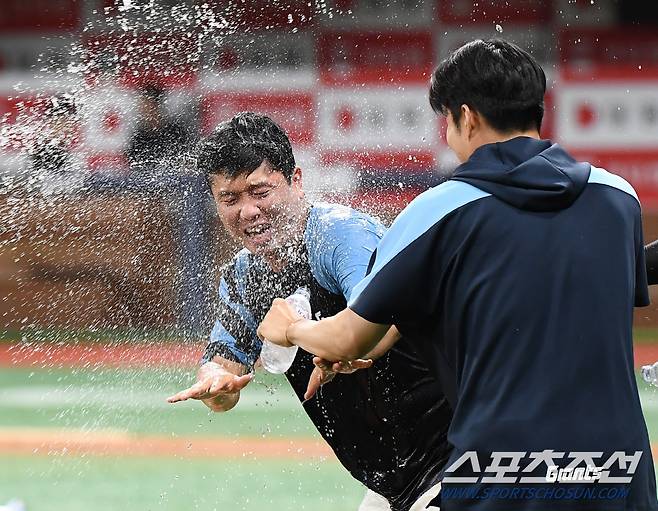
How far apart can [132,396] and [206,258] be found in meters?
1.42

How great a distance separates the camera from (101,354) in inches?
428

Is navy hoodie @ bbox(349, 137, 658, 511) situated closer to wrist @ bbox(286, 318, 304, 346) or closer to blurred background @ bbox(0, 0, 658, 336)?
wrist @ bbox(286, 318, 304, 346)

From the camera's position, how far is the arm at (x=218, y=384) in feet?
10.9

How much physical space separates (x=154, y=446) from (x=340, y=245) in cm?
451

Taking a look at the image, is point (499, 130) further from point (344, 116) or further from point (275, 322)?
point (344, 116)

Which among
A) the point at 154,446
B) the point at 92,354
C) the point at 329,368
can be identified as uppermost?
the point at 329,368

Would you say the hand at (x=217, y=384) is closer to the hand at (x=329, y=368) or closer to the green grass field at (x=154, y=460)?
the hand at (x=329, y=368)

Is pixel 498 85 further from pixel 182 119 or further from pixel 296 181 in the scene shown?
pixel 182 119

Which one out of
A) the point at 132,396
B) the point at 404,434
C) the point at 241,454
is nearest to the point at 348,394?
the point at 404,434

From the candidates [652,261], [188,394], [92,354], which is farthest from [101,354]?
[652,261]

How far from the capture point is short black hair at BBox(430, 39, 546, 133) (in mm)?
2465

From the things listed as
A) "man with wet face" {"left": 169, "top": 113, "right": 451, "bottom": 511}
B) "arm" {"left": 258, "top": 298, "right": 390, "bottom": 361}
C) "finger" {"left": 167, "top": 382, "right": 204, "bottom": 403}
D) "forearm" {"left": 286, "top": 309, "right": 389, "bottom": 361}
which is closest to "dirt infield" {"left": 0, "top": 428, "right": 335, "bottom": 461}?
"man with wet face" {"left": 169, "top": 113, "right": 451, "bottom": 511}

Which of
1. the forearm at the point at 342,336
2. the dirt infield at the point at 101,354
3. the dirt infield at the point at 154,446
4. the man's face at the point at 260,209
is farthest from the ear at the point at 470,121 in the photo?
the dirt infield at the point at 101,354

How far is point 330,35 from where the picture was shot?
38.4 feet
